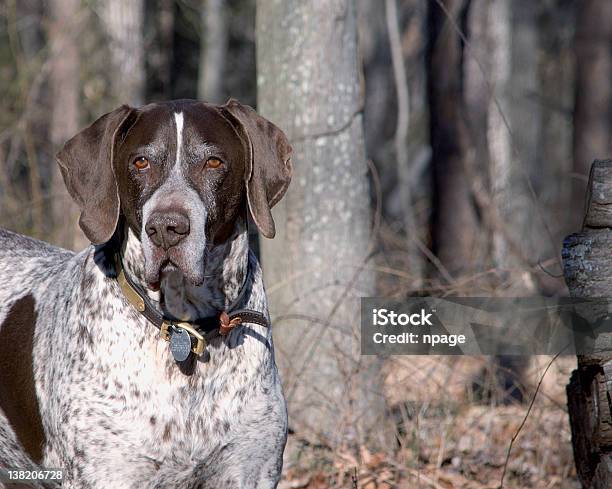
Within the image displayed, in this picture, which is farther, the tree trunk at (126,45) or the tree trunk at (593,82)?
the tree trunk at (593,82)

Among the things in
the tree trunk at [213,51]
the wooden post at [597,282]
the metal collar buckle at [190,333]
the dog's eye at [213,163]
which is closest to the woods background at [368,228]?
the wooden post at [597,282]

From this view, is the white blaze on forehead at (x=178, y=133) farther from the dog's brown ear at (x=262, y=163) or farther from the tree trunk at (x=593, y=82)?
the tree trunk at (x=593, y=82)

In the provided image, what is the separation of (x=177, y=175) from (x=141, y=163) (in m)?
0.14

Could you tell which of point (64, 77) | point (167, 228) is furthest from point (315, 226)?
point (64, 77)

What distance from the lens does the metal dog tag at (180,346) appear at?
3.71 metres

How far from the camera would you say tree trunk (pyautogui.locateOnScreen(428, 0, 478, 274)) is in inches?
464

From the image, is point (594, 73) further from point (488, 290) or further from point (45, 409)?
point (45, 409)

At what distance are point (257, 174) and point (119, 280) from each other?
2.08 ft

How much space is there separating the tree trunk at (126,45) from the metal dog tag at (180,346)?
7.97m

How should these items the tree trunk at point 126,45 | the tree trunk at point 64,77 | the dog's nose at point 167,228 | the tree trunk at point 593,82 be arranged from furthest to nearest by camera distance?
the tree trunk at point 593,82 → the tree trunk at point 126,45 → the tree trunk at point 64,77 → the dog's nose at point 167,228

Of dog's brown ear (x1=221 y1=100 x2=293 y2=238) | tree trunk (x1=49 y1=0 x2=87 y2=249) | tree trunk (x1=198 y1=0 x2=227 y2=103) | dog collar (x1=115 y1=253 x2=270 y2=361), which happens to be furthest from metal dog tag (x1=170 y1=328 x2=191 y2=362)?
tree trunk (x1=198 y1=0 x2=227 y2=103)

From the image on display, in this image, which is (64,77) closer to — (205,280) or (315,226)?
(315,226)

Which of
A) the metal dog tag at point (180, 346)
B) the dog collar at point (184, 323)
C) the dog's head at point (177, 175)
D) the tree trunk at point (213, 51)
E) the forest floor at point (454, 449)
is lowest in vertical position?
the forest floor at point (454, 449)

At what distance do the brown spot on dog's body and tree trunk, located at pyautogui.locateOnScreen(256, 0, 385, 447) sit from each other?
1863 millimetres
